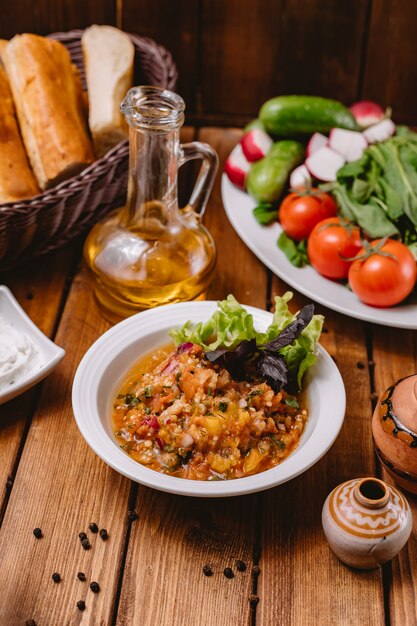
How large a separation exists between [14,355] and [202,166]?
25.5 inches

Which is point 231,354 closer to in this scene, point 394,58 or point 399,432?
point 399,432

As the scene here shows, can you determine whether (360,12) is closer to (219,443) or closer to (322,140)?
(322,140)

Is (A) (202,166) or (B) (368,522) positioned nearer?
(B) (368,522)

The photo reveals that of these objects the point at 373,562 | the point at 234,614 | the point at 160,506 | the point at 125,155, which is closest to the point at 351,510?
the point at 373,562

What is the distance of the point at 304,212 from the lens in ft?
6.71

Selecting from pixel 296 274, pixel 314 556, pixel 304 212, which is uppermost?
pixel 304 212

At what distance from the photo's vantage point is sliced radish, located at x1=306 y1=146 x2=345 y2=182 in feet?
7.09

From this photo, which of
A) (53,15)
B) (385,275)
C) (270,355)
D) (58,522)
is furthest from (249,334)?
(53,15)

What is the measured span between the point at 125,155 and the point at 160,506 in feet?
2.95

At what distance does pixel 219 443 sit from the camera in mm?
1464

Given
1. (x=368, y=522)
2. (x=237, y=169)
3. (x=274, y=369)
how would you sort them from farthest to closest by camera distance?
1. (x=237, y=169)
2. (x=274, y=369)
3. (x=368, y=522)

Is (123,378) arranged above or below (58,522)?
above

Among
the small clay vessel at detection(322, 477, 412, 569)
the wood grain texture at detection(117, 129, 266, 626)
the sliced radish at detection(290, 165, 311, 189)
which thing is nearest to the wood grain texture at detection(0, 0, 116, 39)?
the sliced radish at detection(290, 165, 311, 189)

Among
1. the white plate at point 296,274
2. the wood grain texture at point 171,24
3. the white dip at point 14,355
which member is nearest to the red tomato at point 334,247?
the white plate at point 296,274
